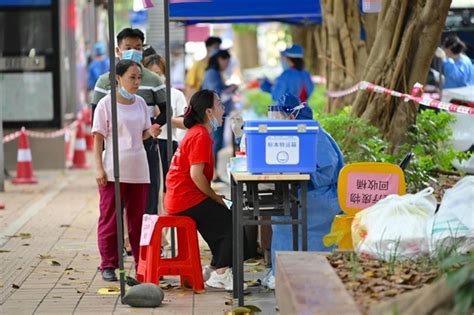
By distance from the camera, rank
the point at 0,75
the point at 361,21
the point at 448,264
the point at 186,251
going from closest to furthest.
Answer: the point at 448,264 → the point at 186,251 → the point at 361,21 → the point at 0,75

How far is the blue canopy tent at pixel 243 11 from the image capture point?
15.0 metres

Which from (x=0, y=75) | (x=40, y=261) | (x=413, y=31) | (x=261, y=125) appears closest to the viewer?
(x=261, y=125)

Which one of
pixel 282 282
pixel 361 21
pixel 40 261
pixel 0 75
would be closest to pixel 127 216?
pixel 40 261

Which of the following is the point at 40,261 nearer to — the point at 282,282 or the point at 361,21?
the point at 282,282

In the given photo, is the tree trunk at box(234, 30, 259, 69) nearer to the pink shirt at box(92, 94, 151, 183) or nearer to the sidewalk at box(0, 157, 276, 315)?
the sidewalk at box(0, 157, 276, 315)

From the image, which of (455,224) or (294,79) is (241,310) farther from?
(294,79)

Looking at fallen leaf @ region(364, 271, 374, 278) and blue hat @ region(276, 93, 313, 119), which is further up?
blue hat @ region(276, 93, 313, 119)

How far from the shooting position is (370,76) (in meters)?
13.2

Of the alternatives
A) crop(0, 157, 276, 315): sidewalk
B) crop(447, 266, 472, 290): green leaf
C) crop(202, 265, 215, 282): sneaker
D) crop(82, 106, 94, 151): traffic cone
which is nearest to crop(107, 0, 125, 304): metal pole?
crop(0, 157, 276, 315): sidewalk

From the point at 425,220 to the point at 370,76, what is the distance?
583 cm

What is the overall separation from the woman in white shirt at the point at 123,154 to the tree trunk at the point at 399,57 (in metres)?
3.73

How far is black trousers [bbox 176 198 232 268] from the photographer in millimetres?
9062

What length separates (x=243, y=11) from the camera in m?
16.2

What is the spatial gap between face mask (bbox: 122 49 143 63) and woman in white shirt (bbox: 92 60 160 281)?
0.46 meters
